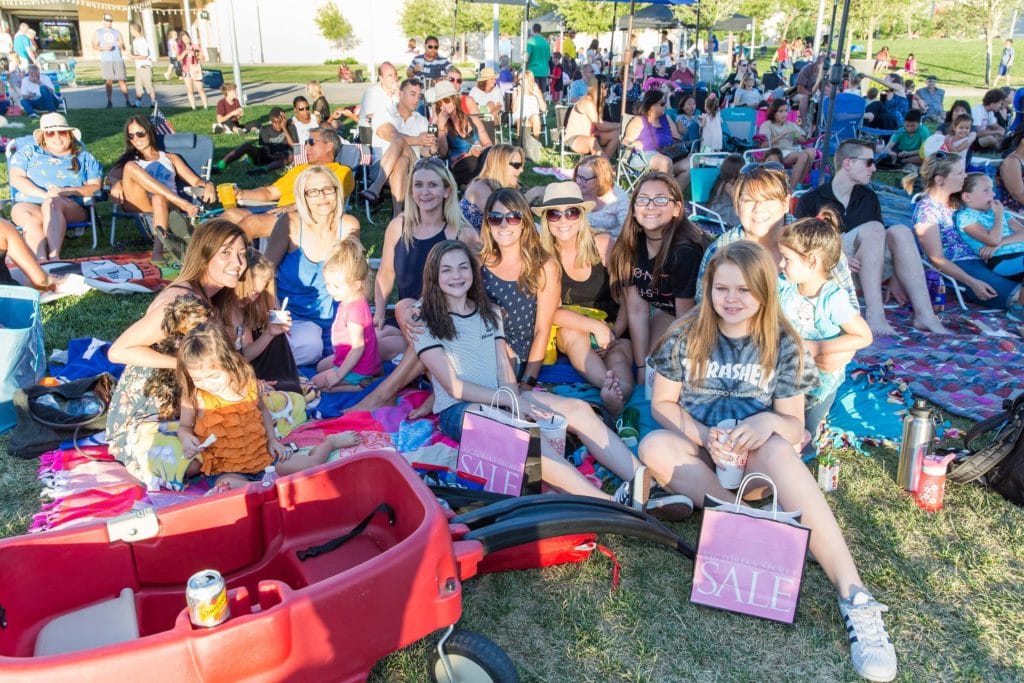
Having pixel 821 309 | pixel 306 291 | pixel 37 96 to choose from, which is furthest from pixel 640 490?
pixel 37 96

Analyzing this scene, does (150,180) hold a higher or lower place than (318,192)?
lower

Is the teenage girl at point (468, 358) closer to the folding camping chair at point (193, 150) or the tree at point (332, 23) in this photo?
the folding camping chair at point (193, 150)

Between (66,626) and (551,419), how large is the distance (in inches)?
86.8

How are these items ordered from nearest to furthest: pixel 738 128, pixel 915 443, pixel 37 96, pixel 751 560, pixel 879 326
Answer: pixel 751 560 < pixel 915 443 < pixel 879 326 < pixel 738 128 < pixel 37 96

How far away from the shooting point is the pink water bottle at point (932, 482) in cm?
375

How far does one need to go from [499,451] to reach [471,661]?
1162 mm

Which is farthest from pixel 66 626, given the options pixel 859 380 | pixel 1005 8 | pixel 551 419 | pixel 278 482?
pixel 1005 8

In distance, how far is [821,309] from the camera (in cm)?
430

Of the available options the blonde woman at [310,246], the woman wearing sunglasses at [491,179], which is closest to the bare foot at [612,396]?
the blonde woman at [310,246]

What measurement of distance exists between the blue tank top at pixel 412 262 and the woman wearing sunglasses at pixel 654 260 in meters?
1.23

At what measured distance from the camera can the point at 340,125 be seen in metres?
15.4

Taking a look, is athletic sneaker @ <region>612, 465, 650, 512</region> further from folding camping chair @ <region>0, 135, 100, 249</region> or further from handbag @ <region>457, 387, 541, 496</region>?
folding camping chair @ <region>0, 135, 100, 249</region>

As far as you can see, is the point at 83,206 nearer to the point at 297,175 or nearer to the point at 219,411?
the point at 297,175

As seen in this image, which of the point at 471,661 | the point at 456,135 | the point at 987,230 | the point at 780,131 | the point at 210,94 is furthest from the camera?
the point at 210,94
